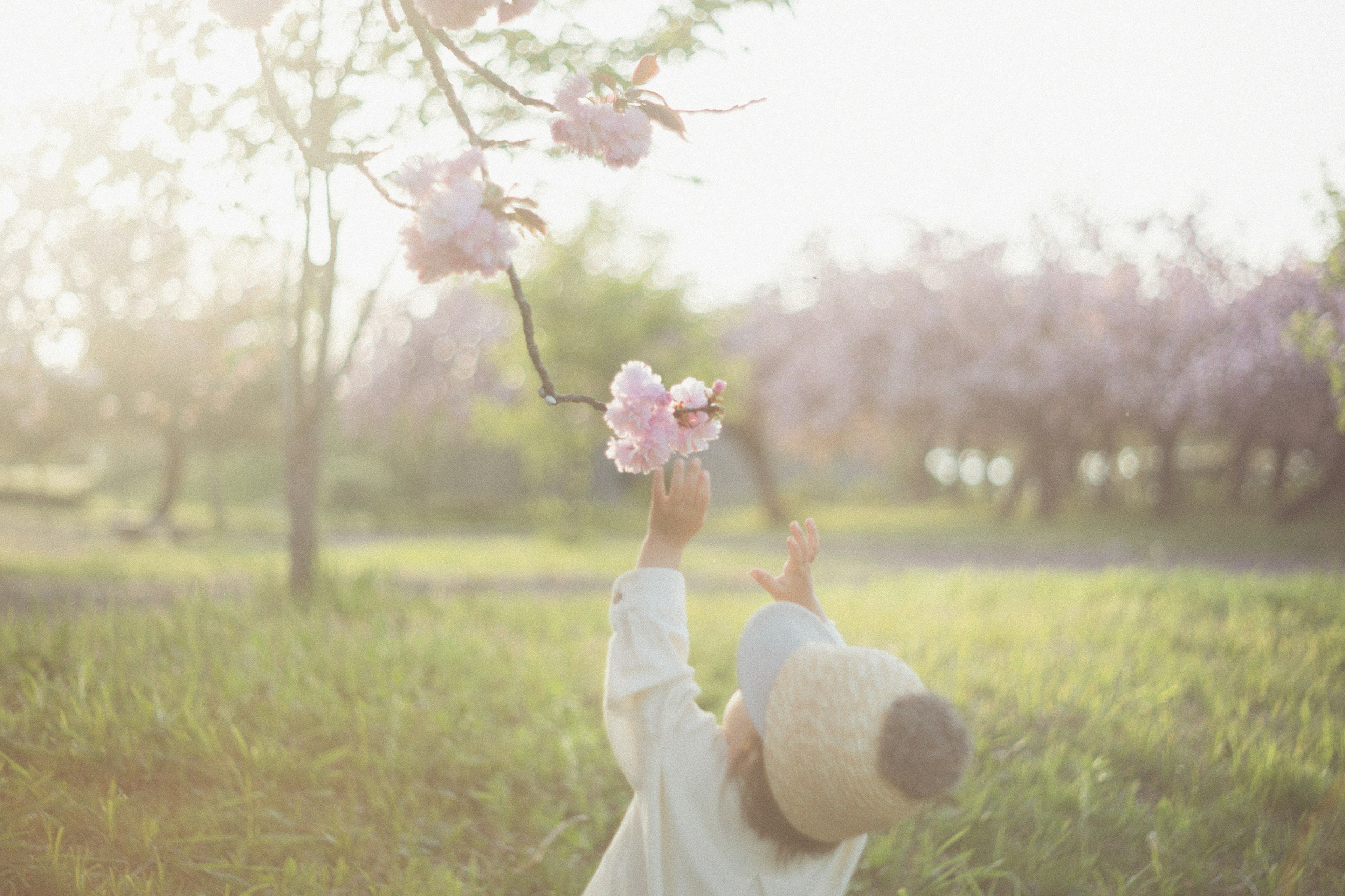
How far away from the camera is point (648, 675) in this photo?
5.73ft

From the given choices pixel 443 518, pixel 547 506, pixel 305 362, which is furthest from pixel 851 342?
pixel 305 362

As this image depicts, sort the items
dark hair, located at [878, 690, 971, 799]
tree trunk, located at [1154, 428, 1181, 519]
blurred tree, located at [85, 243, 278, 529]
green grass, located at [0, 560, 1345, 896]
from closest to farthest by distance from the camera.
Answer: dark hair, located at [878, 690, 971, 799], green grass, located at [0, 560, 1345, 896], blurred tree, located at [85, 243, 278, 529], tree trunk, located at [1154, 428, 1181, 519]

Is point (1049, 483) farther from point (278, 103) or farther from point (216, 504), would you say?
point (278, 103)

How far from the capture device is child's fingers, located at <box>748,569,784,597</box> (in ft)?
6.06

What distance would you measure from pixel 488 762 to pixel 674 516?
6.01 ft

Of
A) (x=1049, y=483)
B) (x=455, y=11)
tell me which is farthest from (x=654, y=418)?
(x=1049, y=483)

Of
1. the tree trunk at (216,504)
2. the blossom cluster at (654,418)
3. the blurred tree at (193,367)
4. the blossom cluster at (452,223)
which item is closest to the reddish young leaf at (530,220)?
the blossom cluster at (452,223)

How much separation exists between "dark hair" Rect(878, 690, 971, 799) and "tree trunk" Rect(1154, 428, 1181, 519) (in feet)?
57.8

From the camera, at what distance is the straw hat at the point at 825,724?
4.89 feet

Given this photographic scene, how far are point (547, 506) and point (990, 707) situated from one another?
14.1 m

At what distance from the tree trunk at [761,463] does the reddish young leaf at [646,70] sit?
1746 cm

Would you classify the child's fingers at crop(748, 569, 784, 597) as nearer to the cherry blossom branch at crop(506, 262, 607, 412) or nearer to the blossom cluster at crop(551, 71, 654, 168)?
the cherry blossom branch at crop(506, 262, 607, 412)

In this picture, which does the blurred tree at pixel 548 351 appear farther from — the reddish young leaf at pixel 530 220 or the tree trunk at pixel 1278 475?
the tree trunk at pixel 1278 475

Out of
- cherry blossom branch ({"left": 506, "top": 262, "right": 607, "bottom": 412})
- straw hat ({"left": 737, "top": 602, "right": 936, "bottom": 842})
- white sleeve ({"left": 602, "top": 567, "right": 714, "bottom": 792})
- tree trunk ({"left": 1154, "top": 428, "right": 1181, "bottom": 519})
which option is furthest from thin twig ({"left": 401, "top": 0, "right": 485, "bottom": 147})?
tree trunk ({"left": 1154, "top": 428, "right": 1181, "bottom": 519})
